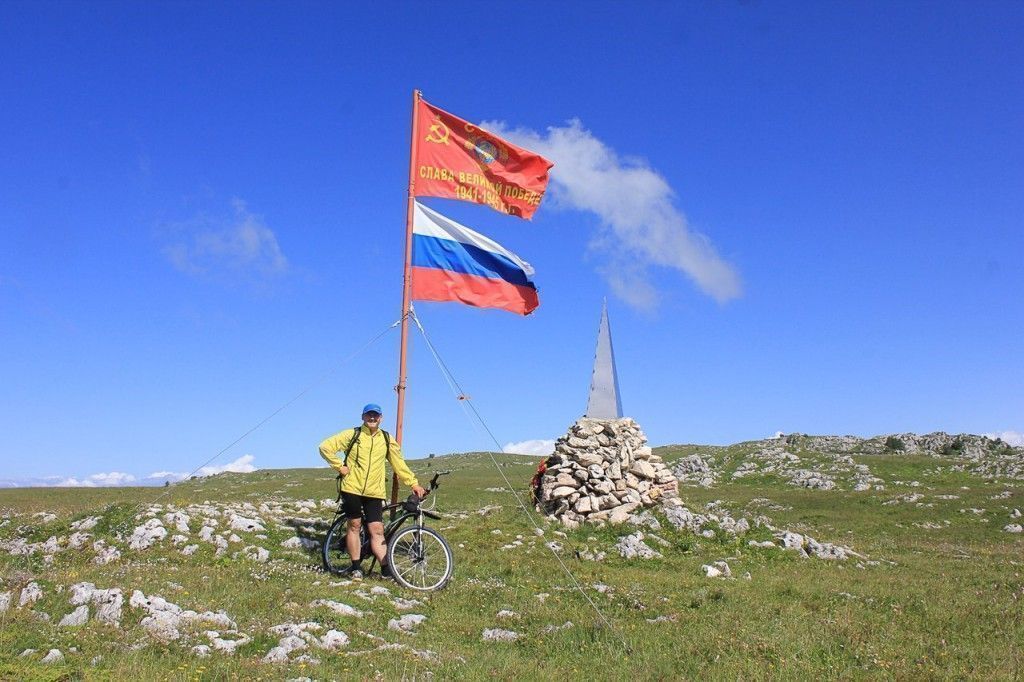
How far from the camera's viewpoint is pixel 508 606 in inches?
455

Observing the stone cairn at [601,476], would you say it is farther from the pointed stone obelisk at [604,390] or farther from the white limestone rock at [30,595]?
the white limestone rock at [30,595]

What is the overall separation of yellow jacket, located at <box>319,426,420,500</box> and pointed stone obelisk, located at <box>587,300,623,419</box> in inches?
447

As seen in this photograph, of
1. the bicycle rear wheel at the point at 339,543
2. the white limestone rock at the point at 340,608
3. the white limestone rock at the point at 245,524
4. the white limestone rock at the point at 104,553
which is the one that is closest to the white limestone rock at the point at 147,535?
the white limestone rock at the point at 104,553

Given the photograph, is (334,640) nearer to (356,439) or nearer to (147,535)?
(356,439)

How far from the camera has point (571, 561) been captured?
1653cm

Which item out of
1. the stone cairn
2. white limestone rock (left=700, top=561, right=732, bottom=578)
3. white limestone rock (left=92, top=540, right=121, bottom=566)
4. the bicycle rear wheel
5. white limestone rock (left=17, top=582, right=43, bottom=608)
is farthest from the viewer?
the stone cairn

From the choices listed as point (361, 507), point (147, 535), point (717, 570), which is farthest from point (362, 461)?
point (717, 570)

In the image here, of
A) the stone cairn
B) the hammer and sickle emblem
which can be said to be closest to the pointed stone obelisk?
the stone cairn

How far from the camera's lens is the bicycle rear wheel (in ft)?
42.5

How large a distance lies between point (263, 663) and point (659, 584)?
332 inches

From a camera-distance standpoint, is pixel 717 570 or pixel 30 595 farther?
pixel 717 570

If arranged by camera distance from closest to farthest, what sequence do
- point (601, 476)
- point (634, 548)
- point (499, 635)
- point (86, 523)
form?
1. point (499, 635)
2. point (86, 523)
3. point (634, 548)
4. point (601, 476)

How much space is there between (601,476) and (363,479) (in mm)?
10570

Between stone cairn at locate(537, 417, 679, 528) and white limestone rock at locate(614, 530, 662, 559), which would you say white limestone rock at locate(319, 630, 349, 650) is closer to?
white limestone rock at locate(614, 530, 662, 559)
